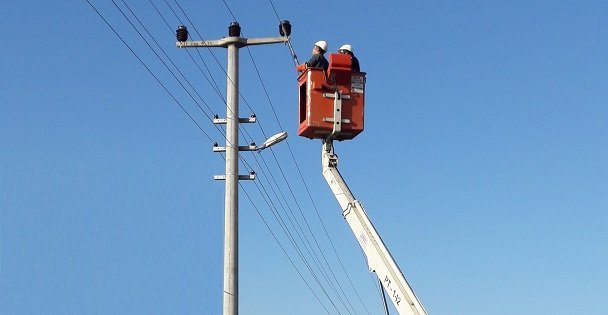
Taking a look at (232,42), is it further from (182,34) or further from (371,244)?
(371,244)

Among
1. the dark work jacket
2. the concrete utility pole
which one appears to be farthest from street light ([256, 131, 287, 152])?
the dark work jacket

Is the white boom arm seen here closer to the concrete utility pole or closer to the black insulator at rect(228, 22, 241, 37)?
the concrete utility pole

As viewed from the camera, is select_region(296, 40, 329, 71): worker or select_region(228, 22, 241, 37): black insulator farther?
select_region(228, 22, 241, 37): black insulator

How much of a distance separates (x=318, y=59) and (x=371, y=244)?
3124mm

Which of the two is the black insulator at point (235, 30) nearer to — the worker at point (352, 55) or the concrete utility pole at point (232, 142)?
the concrete utility pole at point (232, 142)

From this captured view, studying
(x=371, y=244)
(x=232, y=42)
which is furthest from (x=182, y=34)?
(x=371, y=244)

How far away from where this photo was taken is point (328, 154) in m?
18.1

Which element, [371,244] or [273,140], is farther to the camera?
[273,140]

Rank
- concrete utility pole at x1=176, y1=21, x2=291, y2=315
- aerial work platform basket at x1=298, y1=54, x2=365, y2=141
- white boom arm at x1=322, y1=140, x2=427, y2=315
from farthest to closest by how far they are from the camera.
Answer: concrete utility pole at x1=176, y1=21, x2=291, y2=315, aerial work platform basket at x1=298, y1=54, x2=365, y2=141, white boom arm at x1=322, y1=140, x2=427, y2=315

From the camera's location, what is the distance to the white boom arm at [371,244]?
16.5 m

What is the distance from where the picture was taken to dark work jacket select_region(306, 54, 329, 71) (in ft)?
58.5

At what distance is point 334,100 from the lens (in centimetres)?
1767

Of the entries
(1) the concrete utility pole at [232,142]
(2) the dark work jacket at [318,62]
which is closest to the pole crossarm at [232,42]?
(1) the concrete utility pole at [232,142]

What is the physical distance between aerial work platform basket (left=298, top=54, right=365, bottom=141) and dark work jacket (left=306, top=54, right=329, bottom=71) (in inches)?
5.8
